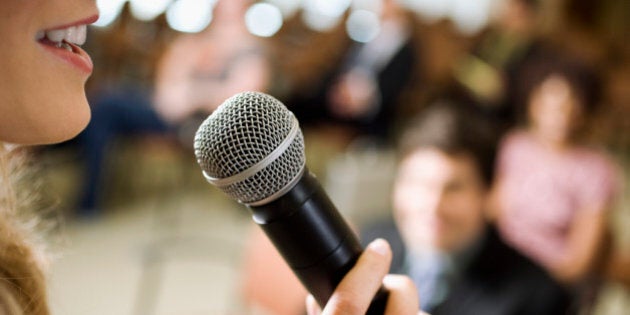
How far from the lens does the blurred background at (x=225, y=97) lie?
3211mm

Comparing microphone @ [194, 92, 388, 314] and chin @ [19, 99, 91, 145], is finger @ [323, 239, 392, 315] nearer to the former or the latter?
microphone @ [194, 92, 388, 314]

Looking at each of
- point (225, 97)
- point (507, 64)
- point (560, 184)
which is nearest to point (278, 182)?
point (560, 184)

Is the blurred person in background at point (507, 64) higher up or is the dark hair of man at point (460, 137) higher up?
the dark hair of man at point (460, 137)

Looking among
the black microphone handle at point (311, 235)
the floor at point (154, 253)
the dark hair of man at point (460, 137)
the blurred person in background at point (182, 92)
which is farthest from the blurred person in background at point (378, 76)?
the black microphone handle at point (311, 235)

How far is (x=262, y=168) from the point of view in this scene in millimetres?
599

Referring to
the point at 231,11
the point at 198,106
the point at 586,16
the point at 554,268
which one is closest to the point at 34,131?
the point at 554,268

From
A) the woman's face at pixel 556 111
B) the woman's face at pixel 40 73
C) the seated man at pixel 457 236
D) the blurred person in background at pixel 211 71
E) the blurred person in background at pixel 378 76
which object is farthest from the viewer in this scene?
the blurred person in background at pixel 378 76

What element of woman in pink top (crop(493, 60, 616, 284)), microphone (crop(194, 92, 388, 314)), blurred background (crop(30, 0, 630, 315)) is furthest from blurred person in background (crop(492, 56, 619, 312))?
microphone (crop(194, 92, 388, 314))

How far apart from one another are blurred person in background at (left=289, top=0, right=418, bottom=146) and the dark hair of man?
2.83 meters

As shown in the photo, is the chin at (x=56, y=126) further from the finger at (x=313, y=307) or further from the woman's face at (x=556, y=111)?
the woman's face at (x=556, y=111)

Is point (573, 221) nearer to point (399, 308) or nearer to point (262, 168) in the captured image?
point (399, 308)

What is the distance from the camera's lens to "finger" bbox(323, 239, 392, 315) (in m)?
0.62

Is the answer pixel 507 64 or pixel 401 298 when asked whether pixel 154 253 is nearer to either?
pixel 507 64

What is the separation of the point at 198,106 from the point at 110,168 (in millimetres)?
1777
